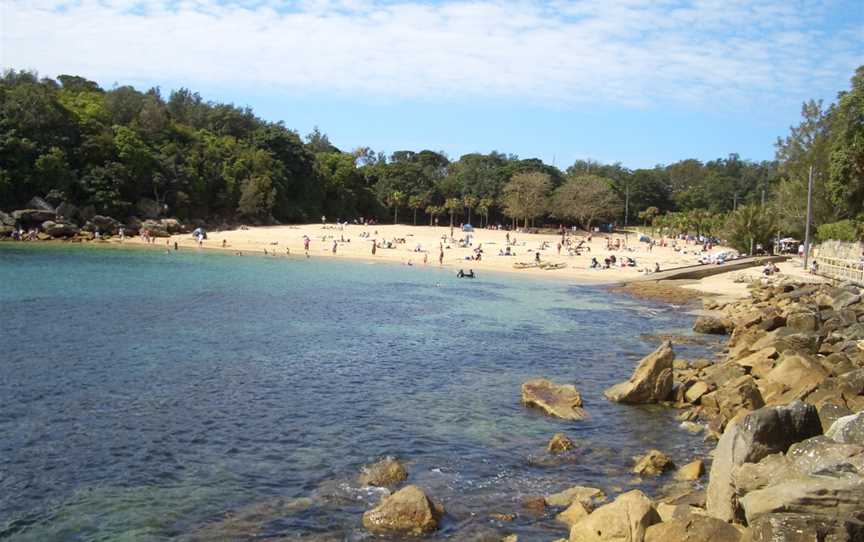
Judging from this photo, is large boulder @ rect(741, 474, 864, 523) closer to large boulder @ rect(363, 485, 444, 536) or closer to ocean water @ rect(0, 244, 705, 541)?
ocean water @ rect(0, 244, 705, 541)

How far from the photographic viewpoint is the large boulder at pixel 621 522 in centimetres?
926

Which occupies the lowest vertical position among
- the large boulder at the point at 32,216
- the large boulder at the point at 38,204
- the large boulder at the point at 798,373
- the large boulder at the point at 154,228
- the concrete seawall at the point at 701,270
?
the large boulder at the point at 798,373

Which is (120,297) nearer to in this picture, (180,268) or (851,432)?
(180,268)

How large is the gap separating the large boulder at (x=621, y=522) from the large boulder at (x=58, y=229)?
73.4 m

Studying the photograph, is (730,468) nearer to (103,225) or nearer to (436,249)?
(436,249)

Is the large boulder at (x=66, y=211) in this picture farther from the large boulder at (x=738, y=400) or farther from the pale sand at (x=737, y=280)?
the large boulder at (x=738, y=400)

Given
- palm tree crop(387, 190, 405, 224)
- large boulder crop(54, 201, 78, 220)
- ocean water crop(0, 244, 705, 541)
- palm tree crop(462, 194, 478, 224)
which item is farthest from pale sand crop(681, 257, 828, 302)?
palm tree crop(387, 190, 405, 224)

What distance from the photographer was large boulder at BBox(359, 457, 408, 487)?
12922mm

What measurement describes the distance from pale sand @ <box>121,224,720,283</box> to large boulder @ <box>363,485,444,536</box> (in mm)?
44253

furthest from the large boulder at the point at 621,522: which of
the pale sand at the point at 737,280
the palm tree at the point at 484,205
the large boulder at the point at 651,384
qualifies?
the palm tree at the point at 484,205

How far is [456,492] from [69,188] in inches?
2967

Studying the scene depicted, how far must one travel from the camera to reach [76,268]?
161 ft

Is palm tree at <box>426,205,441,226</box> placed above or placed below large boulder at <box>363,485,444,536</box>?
above

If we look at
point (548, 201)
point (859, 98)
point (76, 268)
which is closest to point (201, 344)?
point (76, 268)
